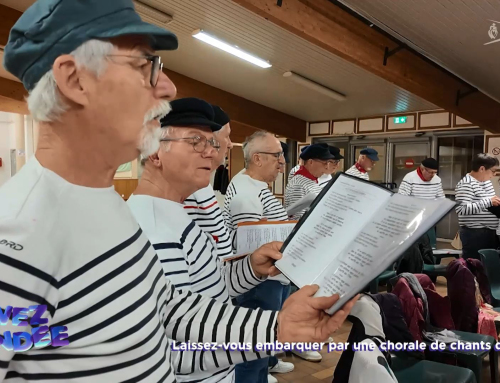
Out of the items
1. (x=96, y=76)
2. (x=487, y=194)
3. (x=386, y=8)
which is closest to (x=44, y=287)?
(x=96, y=76)

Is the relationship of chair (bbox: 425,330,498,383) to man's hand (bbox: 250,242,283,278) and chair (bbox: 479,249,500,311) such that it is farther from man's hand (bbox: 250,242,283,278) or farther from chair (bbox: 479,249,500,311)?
→ man's hand (bbox: 250,242,283,278)

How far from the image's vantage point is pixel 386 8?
3656 millimetres

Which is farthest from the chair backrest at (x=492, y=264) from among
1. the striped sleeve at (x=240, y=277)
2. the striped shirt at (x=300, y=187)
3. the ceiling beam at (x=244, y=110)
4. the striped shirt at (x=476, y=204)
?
the ceiling beam at (x=244, y=110)

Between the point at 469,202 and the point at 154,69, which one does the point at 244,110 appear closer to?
the point at 469,202

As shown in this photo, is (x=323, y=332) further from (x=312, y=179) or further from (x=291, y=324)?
(x=312, y=179)

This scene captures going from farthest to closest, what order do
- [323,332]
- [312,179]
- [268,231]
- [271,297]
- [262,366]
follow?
[312,179]
[271,297]
[268,231]
[262,366]
[323,332]

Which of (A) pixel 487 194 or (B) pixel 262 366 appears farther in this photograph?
(A) pixel 487 194

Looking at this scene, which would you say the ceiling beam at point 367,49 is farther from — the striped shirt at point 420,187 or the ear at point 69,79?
the ear at point 69,79

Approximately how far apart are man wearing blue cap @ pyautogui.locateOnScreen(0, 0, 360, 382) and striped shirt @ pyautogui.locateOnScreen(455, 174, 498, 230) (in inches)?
154

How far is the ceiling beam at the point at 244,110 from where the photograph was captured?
667 centimetres

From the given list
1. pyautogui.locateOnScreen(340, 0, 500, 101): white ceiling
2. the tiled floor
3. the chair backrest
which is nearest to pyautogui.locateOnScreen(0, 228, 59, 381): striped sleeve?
the tiled floor

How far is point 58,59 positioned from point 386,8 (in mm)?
3856

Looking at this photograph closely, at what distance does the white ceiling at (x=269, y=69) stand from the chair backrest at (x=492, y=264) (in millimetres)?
3275

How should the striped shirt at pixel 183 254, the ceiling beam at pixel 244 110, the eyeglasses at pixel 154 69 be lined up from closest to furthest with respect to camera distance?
the eyeglasses at pixel 154 69
the striped shirt at pixel 183 254
the ceiling beam at pixel 244 110
